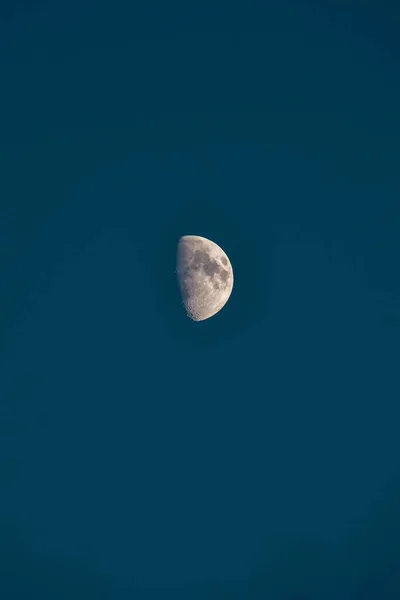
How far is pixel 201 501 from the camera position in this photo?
1185 inches

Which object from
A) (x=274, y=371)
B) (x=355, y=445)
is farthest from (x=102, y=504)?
(x=355, y=445)

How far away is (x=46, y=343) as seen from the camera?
29.9 metres

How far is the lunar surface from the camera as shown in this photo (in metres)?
29.6

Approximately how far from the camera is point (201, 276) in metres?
29.5

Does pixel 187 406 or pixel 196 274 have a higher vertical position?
pixel 196 274

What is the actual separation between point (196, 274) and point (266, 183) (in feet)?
21.8

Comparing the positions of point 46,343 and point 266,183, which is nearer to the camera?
point 46,343

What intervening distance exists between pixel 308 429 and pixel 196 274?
371 inches

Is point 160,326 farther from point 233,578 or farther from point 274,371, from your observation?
point 233,578

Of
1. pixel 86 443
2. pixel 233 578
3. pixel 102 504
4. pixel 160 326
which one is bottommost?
pixel 233 578

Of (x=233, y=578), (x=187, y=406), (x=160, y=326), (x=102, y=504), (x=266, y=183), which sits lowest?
(x=233, y=578)

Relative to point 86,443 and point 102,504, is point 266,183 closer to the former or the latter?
point 86,443

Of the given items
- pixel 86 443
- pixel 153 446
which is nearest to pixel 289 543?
pixel 153 446

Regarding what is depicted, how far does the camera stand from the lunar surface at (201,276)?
29.6 m
